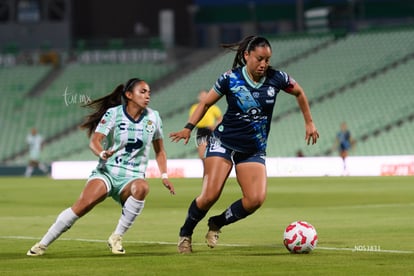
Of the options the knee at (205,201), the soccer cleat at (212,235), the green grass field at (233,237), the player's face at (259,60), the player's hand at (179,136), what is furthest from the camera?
the soccer cleat at (212,235)

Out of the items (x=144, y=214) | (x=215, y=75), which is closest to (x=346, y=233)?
(x=144, y=214)

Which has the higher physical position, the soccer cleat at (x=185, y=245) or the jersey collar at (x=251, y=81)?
the jersey collar at (x=251, y=81)

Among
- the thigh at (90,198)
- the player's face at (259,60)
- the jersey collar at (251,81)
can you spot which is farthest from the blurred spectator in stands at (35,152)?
the player's face at (259,60)

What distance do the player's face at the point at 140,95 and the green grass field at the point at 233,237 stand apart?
1725mm

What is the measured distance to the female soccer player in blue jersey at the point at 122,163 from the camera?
12562 mm

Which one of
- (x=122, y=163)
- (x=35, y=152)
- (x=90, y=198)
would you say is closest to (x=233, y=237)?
(x=122, y=163)

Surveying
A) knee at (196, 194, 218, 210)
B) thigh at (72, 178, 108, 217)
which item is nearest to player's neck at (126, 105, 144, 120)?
thigh at (72, 178, 108, 217)

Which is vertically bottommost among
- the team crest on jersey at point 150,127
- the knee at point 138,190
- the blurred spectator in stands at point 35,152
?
the knee at point 138,190

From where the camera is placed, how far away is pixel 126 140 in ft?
42.1

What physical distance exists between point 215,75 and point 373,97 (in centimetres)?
902

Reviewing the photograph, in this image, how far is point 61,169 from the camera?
41.8m

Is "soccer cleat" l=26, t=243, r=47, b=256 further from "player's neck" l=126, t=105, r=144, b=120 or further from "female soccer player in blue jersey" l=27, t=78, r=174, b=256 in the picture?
"player's neck" l=126, t=105, r=144, b=120

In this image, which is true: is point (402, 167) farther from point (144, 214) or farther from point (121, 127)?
point (121, 127)

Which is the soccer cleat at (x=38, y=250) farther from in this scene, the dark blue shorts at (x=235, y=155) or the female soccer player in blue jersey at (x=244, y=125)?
the dark blue shorts at (x=235, y=155)
